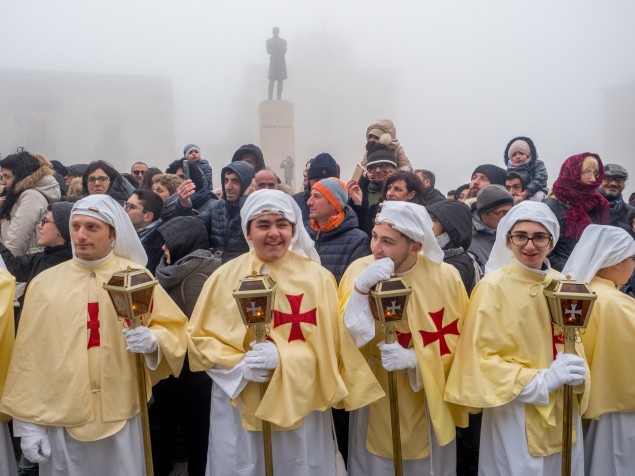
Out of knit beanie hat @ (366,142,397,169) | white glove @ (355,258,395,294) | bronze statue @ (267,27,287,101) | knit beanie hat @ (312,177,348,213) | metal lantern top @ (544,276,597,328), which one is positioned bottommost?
metal lantern top @ (544,276,597,328)

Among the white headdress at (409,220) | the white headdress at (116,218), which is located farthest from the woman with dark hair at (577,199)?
the white headdress at (116,218)

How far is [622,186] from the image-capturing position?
19.9ft

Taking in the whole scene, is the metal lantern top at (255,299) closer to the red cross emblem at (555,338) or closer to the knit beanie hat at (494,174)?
the red cross emblem at (555,338)

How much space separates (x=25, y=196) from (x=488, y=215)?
397cm

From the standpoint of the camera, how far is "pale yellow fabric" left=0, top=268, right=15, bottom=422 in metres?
3.12

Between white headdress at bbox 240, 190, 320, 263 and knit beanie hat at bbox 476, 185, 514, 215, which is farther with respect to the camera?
knit beanie hat at bbox 476, 185, 514, 215

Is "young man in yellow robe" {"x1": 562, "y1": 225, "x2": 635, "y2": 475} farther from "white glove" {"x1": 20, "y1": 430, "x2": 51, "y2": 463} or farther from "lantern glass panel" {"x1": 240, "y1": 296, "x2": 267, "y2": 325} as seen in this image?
"white glove" {"x1": 20, "y1": 430, "x2": 51, "y2": 463}

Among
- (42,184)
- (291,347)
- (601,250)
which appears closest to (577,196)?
(601,250)

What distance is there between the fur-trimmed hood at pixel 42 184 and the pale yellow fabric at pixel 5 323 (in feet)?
6.24

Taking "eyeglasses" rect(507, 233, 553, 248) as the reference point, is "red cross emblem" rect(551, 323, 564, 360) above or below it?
below

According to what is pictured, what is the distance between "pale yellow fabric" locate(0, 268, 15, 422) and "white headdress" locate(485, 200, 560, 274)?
2.84 m

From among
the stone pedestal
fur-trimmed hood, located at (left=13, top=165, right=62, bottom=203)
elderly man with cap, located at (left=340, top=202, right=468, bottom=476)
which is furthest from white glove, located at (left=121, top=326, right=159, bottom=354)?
the stone pedestal

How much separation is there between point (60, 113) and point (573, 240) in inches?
1425

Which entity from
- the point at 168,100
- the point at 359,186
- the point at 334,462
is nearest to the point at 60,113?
the point at 168,100
